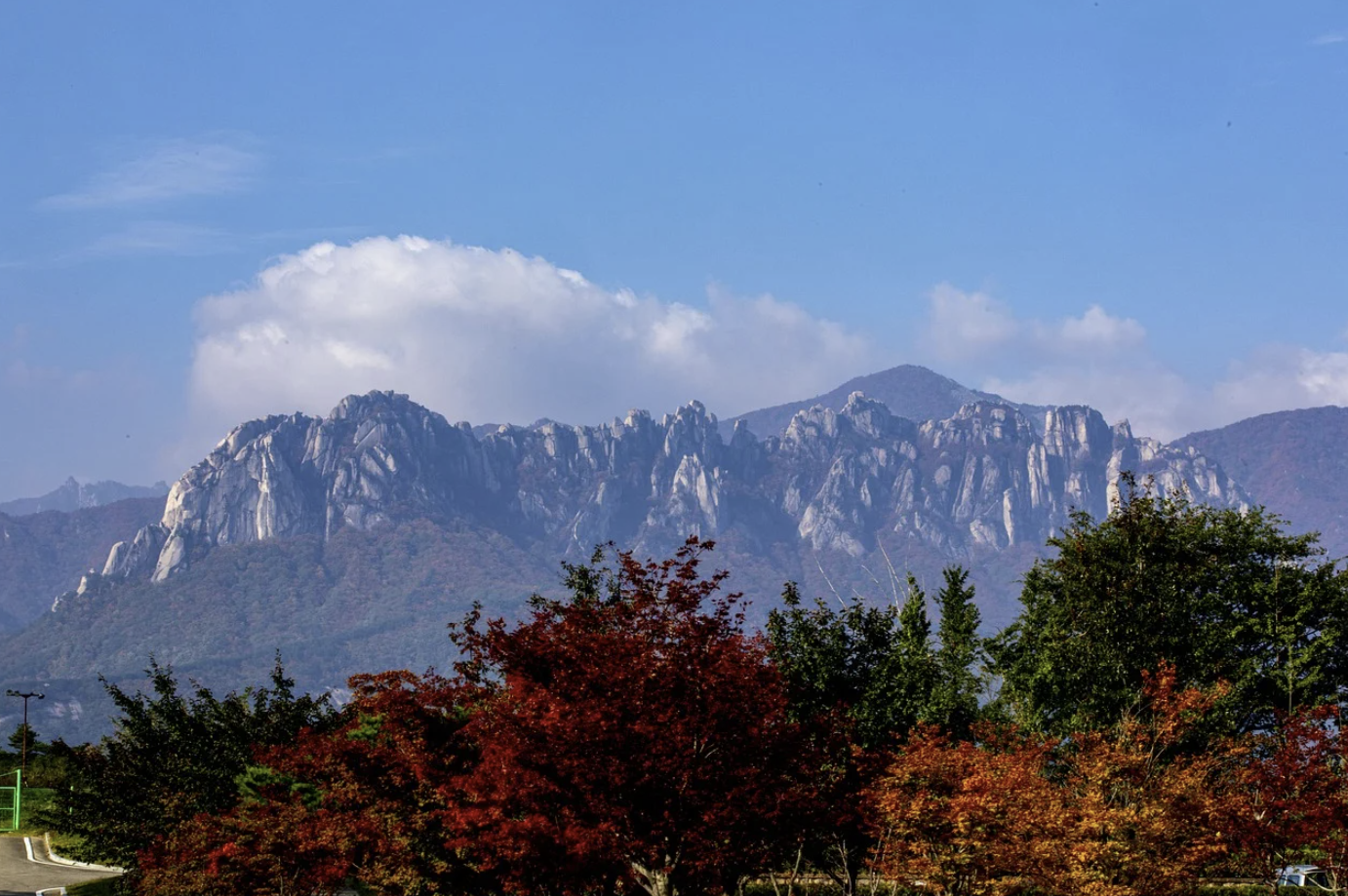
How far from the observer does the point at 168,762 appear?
1970 inches

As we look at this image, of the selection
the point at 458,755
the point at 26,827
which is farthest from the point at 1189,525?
the point at 26,827

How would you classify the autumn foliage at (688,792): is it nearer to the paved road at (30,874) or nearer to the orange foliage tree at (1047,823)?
the orange foliage tree at (1047,823)

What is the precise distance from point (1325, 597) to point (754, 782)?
38.9 m

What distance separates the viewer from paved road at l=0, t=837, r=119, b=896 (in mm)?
55844

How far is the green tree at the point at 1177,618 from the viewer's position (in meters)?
52.1

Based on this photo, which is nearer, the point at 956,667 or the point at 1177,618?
the point at 1177,618

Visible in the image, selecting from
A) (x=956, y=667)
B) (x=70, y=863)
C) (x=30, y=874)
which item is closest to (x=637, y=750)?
(x=956, y=667)

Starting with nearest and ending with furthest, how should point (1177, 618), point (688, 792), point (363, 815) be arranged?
point (688, 792)
point (363, 815)
point (1177, 618)

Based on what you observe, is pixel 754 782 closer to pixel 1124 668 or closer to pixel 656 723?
pixel 656 723

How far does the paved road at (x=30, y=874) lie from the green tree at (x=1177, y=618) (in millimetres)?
37348

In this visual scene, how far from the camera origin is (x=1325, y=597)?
2327 inches

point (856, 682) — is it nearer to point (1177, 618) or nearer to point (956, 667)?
point (956, 667)

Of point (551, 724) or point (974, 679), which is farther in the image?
point (974, 679)

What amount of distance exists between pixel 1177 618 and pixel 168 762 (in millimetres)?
35329
